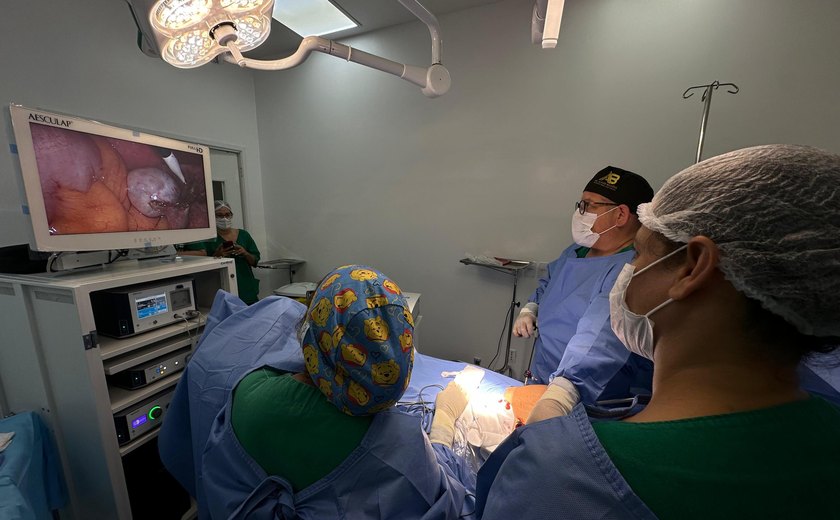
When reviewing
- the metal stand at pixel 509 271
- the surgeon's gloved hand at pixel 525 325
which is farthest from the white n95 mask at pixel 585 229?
the metal stand at pixel 509 271

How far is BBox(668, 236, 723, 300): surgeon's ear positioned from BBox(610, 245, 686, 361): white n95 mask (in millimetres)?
27

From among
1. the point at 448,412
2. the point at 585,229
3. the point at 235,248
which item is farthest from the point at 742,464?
the point at 235,248

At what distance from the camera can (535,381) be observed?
4.81 feet

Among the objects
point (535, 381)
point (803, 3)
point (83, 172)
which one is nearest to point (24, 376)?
point (83, 172)

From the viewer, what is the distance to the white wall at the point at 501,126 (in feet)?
5.65

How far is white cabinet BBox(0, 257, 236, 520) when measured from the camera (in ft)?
3.25

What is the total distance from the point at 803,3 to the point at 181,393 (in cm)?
339

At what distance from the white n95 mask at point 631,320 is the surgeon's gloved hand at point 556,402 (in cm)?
44

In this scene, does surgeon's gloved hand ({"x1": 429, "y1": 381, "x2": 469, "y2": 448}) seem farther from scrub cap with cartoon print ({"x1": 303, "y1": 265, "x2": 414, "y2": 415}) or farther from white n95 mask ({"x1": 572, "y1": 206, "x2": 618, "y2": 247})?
white n95 mask ({"x1": 572, "y1": 206, "x2": 618, "y2": 247})

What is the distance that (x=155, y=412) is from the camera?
1.22 meters

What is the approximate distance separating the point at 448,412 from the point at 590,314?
64cm

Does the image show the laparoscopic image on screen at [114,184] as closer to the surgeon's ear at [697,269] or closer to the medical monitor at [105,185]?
the medical monitor at [105,185]

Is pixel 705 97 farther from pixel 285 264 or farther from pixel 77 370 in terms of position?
pixel 285 264

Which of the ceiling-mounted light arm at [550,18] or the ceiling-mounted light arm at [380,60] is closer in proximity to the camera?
the ceiling-mounted light arm at [550,18]
